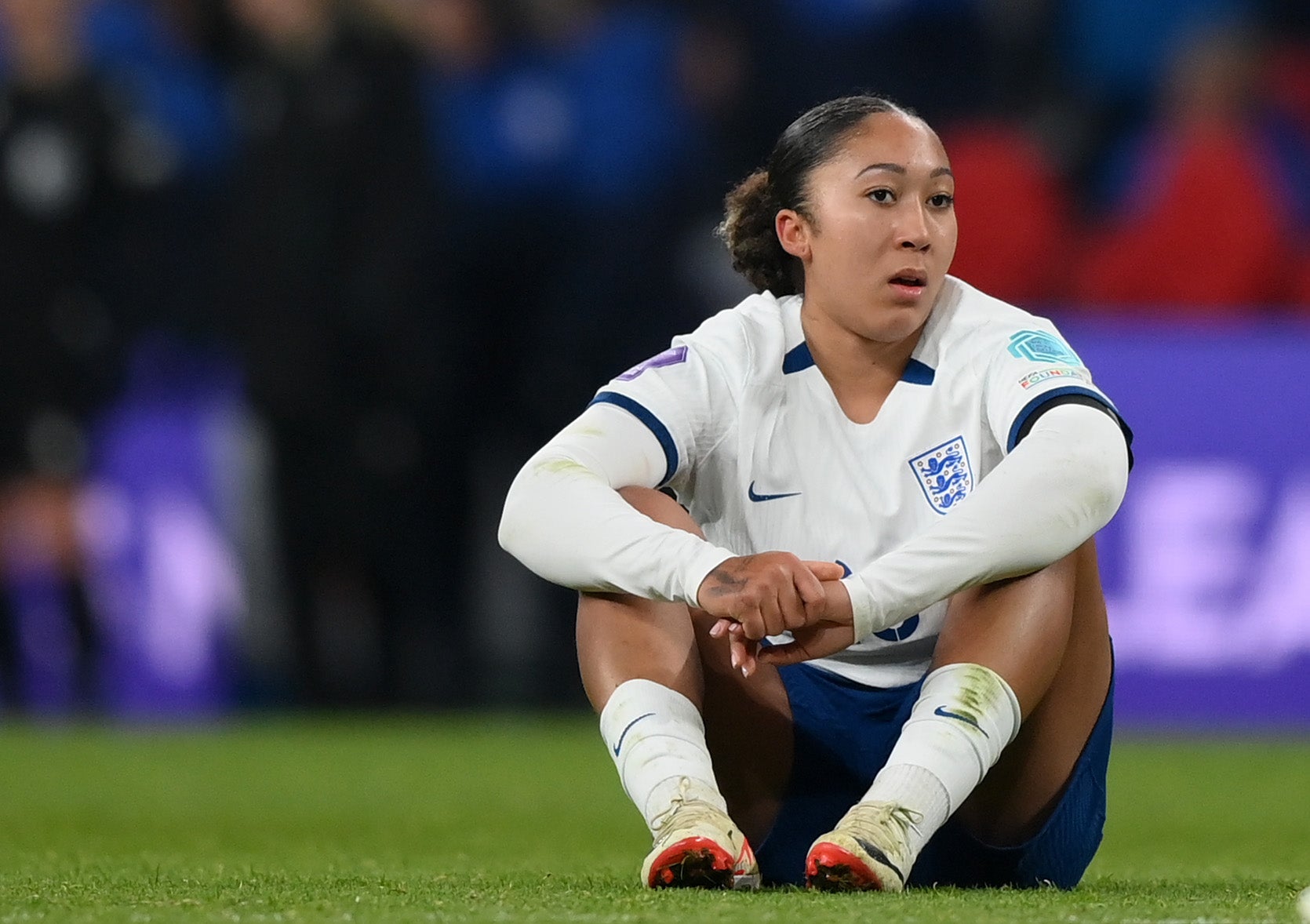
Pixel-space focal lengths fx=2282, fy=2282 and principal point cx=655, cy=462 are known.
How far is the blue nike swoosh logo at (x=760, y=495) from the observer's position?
12.0 ft

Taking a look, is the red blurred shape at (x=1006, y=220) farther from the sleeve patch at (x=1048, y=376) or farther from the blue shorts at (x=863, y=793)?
the blue shorts at (x=863, y=793)

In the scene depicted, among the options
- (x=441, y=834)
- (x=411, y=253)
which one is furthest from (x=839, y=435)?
(x=411, y=253)

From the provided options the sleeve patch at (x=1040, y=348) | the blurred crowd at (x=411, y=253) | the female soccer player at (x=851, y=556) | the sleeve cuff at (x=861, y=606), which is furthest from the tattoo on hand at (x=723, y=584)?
the blurred crowd at (x=411, y=253)

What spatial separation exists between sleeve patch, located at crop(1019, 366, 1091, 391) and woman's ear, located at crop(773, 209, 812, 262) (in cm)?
48

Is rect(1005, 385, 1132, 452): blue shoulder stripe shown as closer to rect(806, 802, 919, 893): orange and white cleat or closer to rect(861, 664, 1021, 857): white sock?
rect(861, 664, 1021, 857): white sock

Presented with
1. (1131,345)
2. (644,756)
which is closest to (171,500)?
(1131,345)

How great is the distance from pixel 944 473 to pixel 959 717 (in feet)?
1.63

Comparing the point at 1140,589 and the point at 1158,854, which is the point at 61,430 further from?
the point at 1158,854

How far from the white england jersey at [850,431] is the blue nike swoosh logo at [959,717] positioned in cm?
31

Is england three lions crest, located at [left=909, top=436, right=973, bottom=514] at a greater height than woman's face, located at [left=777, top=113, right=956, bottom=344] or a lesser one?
lesser

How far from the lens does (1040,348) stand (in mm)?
3576

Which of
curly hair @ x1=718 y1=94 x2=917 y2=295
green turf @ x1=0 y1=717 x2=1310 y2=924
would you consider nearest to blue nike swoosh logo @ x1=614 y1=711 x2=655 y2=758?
green turf @ x1=0 y1=717 x2=1310 y2=924

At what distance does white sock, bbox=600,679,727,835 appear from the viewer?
3277 millimetres

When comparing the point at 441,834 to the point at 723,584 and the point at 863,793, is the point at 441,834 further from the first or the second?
the point at 723,584
